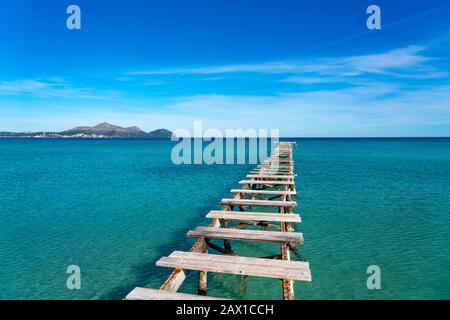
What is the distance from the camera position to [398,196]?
21453mm

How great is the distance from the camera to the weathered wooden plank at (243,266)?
6348 millimetres

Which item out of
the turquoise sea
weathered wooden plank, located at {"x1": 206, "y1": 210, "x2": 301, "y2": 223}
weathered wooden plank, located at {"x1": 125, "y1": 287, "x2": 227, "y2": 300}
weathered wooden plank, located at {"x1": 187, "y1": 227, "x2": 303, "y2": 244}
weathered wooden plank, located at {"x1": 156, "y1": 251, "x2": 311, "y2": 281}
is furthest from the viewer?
Result: weathered wooden plank, located at {"x1": 206, "y1": 210, "x2": 301, "y2": 223}

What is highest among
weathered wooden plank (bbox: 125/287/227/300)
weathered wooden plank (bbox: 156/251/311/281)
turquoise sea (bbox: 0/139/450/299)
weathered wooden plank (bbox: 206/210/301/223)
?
weathered wooden plank (bbox: 206/210/301/223)

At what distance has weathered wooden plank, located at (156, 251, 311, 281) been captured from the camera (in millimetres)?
6348

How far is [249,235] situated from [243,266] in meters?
2.36

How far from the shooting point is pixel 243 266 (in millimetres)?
6641

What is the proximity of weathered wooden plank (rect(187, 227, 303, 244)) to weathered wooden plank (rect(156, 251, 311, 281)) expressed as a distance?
1.82 m

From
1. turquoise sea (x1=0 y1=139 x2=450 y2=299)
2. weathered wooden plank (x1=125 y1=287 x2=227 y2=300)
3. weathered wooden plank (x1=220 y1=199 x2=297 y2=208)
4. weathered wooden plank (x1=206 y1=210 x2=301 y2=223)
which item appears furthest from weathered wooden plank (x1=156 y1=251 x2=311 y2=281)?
weathered wooden plank (x1=220 y1=199 x2=297 y2=208)

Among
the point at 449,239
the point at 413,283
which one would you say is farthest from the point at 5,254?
the point at 449,239

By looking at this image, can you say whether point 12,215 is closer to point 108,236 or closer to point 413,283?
point 108,236

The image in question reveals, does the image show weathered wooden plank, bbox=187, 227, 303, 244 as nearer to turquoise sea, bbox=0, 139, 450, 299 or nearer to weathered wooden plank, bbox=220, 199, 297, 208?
turquoise sea, bbox=0, 139, 450, 299

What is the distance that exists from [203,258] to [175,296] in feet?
5.14

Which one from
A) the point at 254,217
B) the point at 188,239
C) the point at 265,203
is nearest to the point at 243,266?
the point at 254,217

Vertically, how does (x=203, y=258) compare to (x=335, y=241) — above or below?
above
